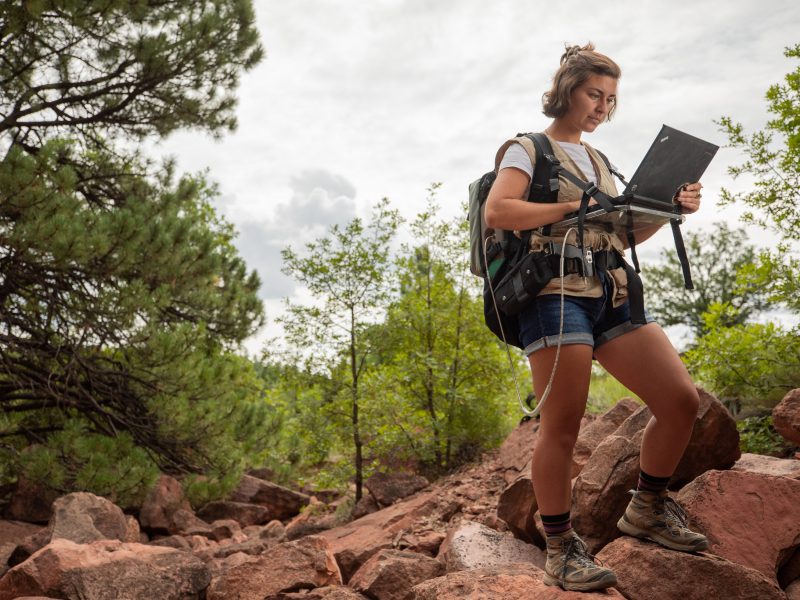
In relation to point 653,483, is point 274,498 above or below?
below

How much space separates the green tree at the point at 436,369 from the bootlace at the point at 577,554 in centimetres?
596

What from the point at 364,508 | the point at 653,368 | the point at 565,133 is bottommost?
the point at 364,508

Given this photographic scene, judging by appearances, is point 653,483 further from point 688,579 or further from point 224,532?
point 224,532

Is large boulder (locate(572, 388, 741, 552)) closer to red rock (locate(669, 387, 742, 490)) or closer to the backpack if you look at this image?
red rock (locate(669, 387, 742, 490))

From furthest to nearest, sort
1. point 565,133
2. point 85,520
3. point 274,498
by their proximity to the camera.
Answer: point 274,498 < point 85,520 < point 565,133

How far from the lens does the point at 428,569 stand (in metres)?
4.44

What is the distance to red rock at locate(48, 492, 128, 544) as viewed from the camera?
21.1 ft

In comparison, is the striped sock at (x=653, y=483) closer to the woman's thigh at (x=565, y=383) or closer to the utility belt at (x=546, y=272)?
the woman's thigh at (x=565, y=383)

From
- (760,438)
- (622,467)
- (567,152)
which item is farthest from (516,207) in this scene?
(760,438)

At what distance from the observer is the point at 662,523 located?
123 inches

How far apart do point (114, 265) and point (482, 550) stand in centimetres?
599

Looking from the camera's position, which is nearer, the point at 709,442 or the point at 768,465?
the point at 709,442

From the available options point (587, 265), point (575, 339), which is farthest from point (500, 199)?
point (575, 339)

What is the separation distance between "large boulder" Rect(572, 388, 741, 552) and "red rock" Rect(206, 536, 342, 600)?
1.78m
